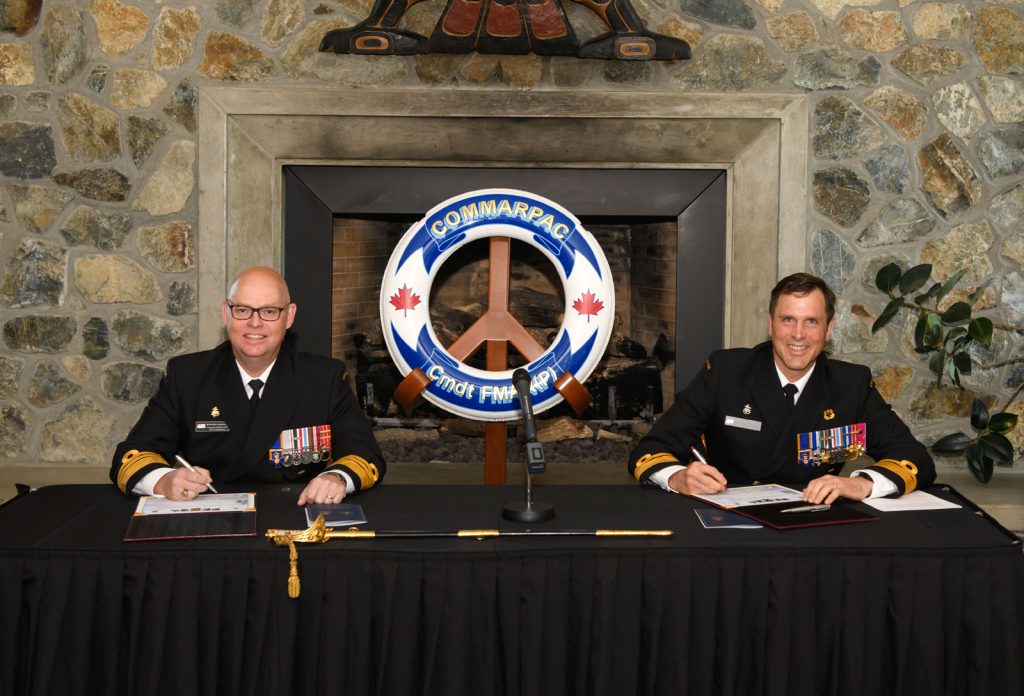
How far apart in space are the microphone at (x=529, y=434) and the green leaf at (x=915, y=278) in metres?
1.79

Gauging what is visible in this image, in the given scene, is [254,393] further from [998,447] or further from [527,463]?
[998,447]

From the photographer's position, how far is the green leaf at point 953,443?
3545mm

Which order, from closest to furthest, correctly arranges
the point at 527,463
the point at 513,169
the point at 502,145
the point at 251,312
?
the point at 527,463 < the point at 251,312 < the point at 502,145 < the point at 513,169

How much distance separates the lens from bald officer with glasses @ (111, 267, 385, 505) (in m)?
2.45

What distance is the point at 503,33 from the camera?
3.49 meters

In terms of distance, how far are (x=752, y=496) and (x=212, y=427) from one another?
1185mm

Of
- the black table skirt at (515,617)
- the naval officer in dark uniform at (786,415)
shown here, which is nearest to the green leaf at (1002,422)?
the naval officer in dark uniform at (786,415)

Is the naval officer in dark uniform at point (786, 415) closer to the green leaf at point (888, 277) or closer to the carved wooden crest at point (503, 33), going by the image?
the green leaf at point (888, 277)

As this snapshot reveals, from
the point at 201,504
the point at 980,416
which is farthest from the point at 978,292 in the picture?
the point at 201,504

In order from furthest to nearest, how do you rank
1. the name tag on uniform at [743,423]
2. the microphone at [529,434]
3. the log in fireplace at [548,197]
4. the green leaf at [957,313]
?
the log in fireplace at [548,197], the green leaf at [957,313], the name tag on uniform at [743,423], the microphone at [529,434]

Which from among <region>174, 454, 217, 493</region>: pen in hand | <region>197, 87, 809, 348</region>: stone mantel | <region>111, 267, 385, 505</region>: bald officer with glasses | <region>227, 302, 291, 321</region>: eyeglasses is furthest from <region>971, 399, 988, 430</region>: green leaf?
<region>174, 454, 217, 493</region>: pen in hand

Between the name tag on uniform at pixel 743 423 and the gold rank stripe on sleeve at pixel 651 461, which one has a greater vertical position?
the name tag on uniform at pixel 743 423

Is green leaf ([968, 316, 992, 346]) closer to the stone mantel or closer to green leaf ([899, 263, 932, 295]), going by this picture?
green leaf ([899, 263, 932, 295])

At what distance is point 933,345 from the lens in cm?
348
